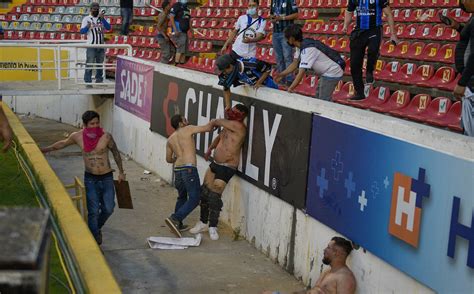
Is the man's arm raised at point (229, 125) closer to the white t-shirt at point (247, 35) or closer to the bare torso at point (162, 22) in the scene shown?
the white t-shirt at point (247, 35)

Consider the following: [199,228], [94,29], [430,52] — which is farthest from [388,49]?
[94,29]

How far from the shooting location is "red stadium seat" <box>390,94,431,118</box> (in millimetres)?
10062

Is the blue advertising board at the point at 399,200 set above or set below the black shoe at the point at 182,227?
above

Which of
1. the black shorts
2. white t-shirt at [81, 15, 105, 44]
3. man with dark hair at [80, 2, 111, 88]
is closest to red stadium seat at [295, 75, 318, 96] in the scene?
the black shorts

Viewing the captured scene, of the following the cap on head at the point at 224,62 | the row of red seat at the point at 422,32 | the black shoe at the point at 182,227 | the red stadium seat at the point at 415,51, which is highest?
the row of red seat at the point at 422,32

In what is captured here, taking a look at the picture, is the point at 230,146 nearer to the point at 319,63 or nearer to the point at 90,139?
the point at 319,63

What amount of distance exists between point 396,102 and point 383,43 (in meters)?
3.24

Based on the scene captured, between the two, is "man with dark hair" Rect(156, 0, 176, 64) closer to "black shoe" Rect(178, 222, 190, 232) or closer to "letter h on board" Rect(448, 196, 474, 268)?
"black shoe" Rect(178, 222, 190, 232)

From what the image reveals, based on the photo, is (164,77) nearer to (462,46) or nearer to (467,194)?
(462,46)

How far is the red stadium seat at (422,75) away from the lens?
37.0 feet

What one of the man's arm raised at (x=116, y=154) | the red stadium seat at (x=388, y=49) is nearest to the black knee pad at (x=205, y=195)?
the man's arm raised at (x=116, y=154)

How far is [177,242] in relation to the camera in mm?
9703

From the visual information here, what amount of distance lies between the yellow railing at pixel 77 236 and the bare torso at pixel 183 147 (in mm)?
1673

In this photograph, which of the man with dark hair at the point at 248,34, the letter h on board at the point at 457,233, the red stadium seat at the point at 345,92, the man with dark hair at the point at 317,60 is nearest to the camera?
the letter h on board at the point at 457,233
